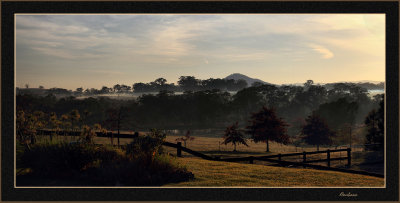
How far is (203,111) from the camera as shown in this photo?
22609mm

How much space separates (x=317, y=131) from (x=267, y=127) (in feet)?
22.1

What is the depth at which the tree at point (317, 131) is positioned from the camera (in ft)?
105

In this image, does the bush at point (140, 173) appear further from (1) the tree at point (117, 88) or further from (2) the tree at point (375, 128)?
(2) the tree at point (375, 128)

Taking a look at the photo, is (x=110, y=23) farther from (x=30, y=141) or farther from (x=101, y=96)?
(x=30, y=141)

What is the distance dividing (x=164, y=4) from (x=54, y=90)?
565cm

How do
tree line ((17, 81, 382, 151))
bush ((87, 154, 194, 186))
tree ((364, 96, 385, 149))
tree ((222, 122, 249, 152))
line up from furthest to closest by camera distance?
tree ((222, 122, 249, 152))
tree ((364, 96, 385, 149))
tree line ((17, 81, 382, 151))
bush ((87, 154, 194, 186))

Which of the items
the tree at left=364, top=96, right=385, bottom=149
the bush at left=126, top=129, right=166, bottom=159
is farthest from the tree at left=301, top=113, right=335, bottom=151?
the bush at left=126, top=129, right=166, bottom=159

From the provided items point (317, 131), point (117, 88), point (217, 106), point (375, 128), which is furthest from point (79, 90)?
point (317, 131)

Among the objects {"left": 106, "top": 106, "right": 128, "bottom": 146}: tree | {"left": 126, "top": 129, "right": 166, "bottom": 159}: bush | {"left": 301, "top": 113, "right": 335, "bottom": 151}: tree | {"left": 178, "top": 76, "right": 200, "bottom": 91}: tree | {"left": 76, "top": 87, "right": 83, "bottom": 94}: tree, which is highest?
{"left": 178, "top": 76, "right": 200, "bottom": 91}: tree

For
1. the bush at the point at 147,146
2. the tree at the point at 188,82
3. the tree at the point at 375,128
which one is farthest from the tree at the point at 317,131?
the bush at the point at 147,146

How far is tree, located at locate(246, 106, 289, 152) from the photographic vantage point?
28547 mm

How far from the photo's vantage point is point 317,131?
32.3 m

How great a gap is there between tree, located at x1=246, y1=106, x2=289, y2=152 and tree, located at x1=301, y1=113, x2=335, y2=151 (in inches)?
191

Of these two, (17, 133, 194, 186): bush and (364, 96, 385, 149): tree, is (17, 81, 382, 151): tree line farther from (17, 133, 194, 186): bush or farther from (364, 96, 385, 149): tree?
(17, 133, 194, 186): bush
